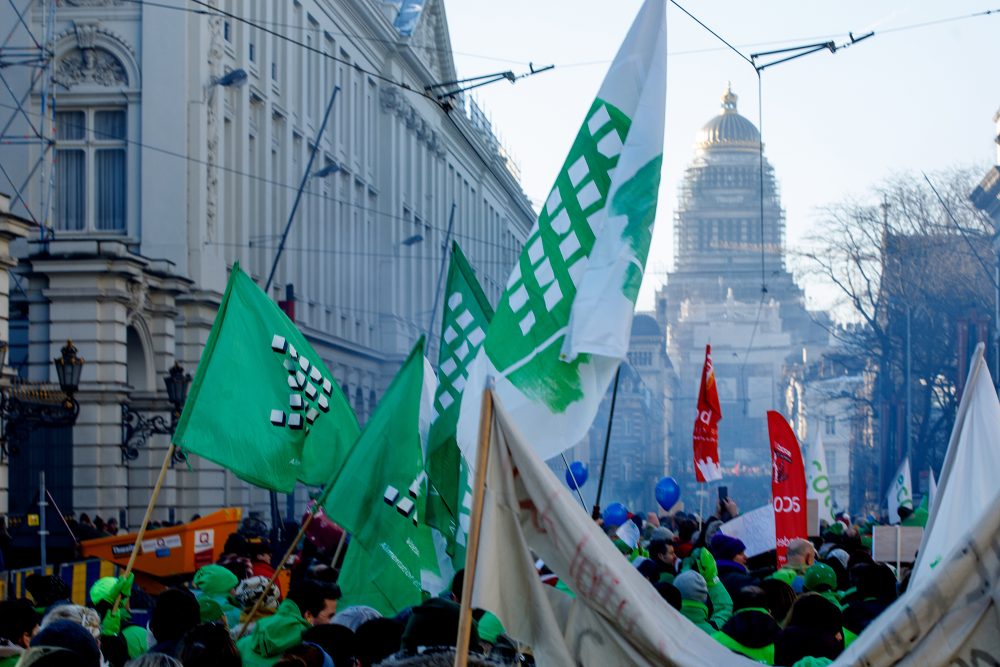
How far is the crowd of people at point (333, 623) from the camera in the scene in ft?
18.9

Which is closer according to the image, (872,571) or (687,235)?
(872,571)

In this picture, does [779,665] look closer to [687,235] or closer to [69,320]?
[69,320]

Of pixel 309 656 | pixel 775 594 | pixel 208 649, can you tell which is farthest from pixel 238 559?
pixel 208 649

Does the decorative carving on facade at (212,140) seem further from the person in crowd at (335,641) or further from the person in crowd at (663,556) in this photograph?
the person in crowd at (335,641)

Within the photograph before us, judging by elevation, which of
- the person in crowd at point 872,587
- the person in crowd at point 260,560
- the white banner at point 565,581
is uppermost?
the white banner at point 565,581

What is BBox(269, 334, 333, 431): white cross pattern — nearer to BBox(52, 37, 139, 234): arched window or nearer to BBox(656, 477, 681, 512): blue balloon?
BBox(656, 477, 681, 512): blue balloon

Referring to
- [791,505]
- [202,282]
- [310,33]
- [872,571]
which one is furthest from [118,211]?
[872,571]

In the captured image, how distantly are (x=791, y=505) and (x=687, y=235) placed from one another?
153 m

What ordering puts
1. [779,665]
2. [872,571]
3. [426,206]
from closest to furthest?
[779,665]
[872,571]
[426,206]

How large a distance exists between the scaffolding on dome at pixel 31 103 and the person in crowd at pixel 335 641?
21938 millimetres

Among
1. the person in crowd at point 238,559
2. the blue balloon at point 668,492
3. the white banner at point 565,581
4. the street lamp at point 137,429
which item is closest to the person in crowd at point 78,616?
the white banner at point 565,581

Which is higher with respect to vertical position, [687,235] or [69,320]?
[687,235]

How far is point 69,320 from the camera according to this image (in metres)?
26.4

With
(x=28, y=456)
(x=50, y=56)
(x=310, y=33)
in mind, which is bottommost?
(x=28, y=456)
